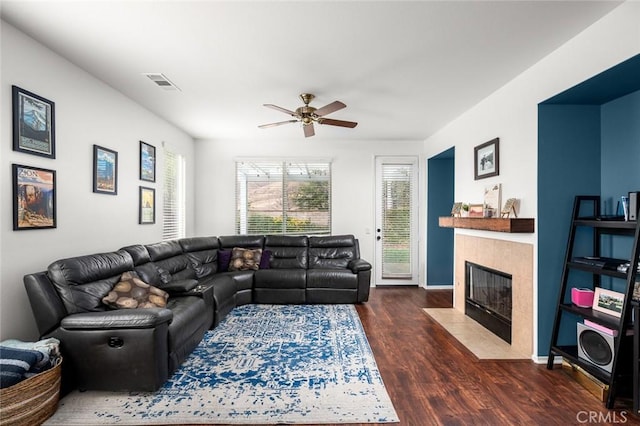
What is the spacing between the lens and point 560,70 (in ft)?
8.66

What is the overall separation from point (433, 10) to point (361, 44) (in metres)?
0.61

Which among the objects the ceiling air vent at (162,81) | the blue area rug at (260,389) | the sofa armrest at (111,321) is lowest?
the blue area rug at (260,389)

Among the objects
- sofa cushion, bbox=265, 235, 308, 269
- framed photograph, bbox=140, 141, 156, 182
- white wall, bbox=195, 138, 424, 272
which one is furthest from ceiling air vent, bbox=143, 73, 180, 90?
sofa cushion, bbox=265, 235, 308, 269

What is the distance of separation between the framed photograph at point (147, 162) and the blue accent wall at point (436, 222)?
15.0 feet

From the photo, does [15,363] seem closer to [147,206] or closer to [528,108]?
[147,206]

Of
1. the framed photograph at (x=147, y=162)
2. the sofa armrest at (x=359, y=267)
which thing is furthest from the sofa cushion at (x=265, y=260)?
the framed photograph at (x=147, y=162)

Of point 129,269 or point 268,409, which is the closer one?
point 268,409

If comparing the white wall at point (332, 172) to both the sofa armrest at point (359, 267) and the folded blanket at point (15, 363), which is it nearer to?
the sofa armrest at point (359, 267)

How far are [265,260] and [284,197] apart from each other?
141 cm

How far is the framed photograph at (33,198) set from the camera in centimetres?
240

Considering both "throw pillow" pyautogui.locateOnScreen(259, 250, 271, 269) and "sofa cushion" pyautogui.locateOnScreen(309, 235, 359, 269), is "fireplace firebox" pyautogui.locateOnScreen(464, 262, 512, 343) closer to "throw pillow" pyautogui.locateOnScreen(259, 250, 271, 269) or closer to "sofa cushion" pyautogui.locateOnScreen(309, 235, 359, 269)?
"sofa cushion" pyautogui.locateOnScreen(309, 235, 359, 269)

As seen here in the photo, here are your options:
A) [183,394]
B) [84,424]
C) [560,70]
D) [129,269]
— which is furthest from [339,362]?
[560,70]

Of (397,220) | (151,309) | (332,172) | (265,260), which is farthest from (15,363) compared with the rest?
(397,220)

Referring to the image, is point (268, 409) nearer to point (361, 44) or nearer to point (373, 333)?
point (373, 333)
